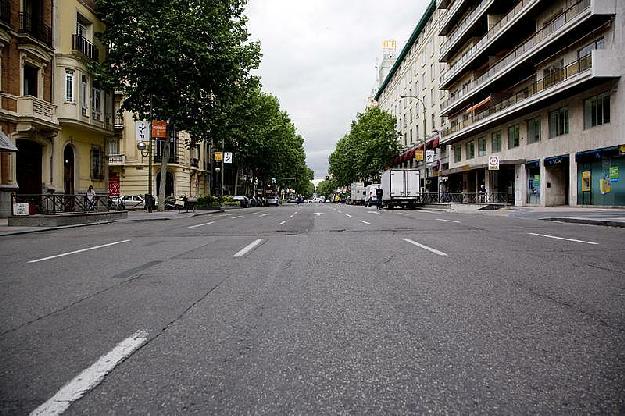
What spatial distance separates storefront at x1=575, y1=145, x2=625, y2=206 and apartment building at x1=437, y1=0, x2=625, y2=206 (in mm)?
53

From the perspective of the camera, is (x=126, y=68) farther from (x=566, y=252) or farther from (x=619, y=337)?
(x=619, y=337)

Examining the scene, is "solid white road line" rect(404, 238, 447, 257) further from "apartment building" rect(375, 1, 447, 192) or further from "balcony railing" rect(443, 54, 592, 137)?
"apartment building" rect(375, 1, 447, 192)

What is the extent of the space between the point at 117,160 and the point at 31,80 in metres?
22.4

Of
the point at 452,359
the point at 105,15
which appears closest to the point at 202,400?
the point at 452,359

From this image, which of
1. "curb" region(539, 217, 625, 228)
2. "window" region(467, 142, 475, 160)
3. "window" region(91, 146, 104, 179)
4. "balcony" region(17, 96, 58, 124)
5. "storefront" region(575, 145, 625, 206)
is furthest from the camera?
"window" region(467, 142, 475, 160)

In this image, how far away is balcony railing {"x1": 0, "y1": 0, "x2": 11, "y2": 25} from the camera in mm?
21172

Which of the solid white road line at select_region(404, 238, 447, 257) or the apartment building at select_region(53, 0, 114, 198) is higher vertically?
the apartment building at select_region(53, 0, 114, 198)

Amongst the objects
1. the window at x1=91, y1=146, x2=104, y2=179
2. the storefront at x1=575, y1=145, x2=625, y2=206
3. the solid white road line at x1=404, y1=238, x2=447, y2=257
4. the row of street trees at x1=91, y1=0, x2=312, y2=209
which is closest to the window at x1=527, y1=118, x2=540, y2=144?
the storefront at x1=575, y1=145, x2=625, y2=206

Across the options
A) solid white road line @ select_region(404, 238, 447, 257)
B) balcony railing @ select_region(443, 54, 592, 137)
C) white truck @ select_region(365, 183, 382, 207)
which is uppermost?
balcony railing @ select_region(443, 54, 592, 137)

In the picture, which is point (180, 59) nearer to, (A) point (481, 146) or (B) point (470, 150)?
(A) point (481, 146)

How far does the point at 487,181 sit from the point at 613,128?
641 inches

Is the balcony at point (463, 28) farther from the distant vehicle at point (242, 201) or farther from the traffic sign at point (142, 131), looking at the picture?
the traffic sign at point (142, 131)

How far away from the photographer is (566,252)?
8469mm

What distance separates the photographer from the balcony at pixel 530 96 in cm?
2400
